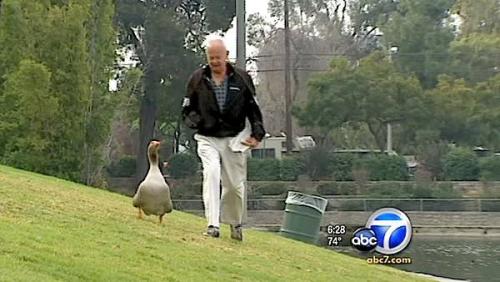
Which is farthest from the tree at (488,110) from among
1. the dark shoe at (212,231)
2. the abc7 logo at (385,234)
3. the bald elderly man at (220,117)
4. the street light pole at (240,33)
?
the bald elderly man at (220,117)

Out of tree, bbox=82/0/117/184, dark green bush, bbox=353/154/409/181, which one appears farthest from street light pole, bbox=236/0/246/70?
dark green bush, bbox=353/154/409/181

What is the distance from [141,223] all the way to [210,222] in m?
0.69

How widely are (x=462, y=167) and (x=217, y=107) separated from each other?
37308mm

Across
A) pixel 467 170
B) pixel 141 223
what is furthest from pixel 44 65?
pixel 467 170

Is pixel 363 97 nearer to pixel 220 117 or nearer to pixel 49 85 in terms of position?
pixel 49 85

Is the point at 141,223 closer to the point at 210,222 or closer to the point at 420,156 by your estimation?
the point at 210,222

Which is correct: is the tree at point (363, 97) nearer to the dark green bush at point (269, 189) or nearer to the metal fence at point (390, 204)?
the dark green bush at point (269, 189)

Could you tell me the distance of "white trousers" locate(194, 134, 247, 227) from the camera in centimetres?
888

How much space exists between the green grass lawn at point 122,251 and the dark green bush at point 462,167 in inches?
1363

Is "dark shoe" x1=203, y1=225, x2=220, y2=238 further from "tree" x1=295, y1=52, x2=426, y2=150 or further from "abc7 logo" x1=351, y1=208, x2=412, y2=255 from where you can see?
"tree" x1=295, y1=52, x2=426, y2=150

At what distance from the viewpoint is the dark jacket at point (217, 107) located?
8.93m

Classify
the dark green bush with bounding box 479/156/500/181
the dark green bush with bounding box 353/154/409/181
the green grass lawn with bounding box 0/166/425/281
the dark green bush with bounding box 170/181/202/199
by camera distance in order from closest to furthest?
the green grass lawn with bounding box 0/166/425/281, the dark green bush with bounding box 479/156/500/181, the dark green bush with bounding box 170/181/202/199, the dark green bush with bounding box 353/154/409/181

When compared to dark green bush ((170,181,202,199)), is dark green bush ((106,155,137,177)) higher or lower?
higher

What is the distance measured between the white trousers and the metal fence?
103 ft
